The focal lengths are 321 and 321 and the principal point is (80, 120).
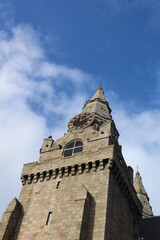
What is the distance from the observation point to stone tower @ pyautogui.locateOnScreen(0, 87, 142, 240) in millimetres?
20172

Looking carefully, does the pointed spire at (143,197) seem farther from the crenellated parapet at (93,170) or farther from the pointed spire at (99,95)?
the crenellated parapet at (93,170)

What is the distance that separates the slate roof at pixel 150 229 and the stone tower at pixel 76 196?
5.43 ft

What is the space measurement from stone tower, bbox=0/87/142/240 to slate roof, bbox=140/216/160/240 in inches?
65.1

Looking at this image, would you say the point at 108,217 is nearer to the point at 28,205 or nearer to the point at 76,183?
the point at 76,183

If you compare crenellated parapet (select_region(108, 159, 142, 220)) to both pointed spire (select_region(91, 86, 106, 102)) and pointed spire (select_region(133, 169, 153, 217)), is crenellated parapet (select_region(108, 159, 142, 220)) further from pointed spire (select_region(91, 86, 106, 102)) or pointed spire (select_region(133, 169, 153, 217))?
pointed spire (select_region(133, 169, 153, 217))

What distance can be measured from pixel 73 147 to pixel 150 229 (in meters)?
10.1

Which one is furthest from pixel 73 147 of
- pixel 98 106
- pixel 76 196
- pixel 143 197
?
pixel 143 197

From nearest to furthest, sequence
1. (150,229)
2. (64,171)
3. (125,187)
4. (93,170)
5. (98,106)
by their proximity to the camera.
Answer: (93,170), (64,171), (125,187), (150,229), (98,106)

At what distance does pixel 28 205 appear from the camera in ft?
76.7

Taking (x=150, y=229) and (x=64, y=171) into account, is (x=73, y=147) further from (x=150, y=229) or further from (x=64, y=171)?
(x=150, y=229)

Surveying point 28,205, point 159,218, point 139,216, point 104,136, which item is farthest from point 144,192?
point 28,205

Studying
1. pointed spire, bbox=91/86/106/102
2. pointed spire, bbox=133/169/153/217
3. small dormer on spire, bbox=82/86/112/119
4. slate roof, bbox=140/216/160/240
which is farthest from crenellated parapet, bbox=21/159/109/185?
pointed spire, bbox=133/169/153/217

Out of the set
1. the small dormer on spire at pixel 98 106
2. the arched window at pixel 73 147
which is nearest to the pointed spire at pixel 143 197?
the small dormer on spire at pixel 98 106

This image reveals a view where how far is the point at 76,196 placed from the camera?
71.5ft
